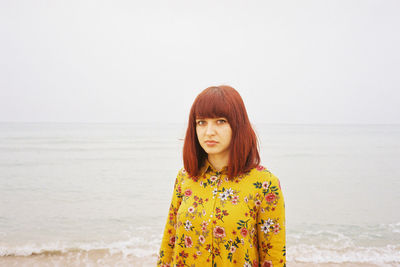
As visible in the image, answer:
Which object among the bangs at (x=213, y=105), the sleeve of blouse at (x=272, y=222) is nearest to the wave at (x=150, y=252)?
the sleeve of blouse at (x=272, y=222)

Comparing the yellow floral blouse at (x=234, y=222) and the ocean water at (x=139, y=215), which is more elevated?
the yellow floral blouse at (x=234, y=222)

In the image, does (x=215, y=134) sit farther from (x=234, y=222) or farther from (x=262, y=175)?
(x=234, y=222)

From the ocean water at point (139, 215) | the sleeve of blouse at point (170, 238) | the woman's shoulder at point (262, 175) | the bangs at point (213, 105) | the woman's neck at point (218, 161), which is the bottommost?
the ocean water at point (139, 215)

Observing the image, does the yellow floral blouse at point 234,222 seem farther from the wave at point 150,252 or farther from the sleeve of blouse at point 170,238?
the wave at point 150,252

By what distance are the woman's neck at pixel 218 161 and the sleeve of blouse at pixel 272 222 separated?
0.26 m

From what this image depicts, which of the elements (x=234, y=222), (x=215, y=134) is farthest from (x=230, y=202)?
(x=215, y=134)

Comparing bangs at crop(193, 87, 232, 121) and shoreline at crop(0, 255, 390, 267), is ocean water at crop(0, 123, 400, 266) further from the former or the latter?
bangs at crop(193, 87, 232, 121)

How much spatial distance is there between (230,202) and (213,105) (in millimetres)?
551

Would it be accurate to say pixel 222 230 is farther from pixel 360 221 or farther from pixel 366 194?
pixel 366 194

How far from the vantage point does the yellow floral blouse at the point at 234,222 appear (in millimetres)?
1540

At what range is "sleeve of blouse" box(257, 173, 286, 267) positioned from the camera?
1537 millimetres

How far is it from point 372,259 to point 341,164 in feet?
45.7

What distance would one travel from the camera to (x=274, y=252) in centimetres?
155

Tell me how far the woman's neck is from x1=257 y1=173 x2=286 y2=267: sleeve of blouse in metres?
0.26
